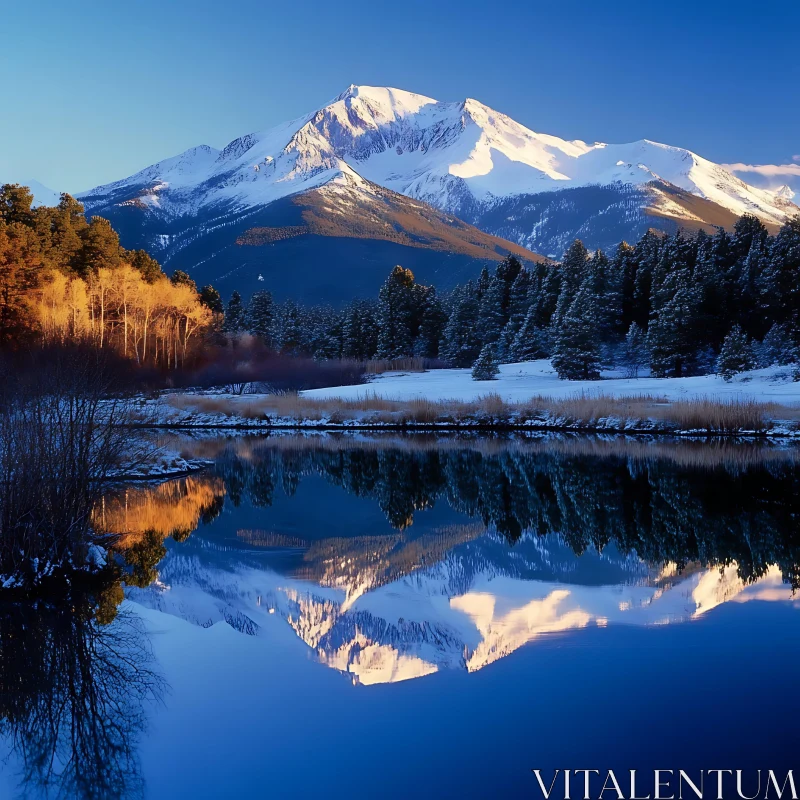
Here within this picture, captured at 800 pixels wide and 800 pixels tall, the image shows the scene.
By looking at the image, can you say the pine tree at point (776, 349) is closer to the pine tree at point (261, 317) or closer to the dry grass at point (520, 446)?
the dry grass at point (520, 446)

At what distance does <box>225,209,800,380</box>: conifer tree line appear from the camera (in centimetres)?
5284

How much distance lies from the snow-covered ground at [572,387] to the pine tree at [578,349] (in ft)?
3.88

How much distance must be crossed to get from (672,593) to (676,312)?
45.0 metres

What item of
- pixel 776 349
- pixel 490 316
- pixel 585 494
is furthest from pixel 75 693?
pixel 490 316

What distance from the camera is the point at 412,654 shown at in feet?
31.9

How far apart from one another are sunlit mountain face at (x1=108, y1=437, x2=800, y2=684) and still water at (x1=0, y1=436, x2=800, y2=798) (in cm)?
7

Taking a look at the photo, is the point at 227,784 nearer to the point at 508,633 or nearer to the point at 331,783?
the point at 331,783

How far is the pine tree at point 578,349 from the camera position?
185ft

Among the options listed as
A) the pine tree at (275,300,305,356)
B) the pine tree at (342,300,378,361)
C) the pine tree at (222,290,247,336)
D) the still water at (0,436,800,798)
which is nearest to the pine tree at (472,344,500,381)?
the pine tree at (342,300,378,361)

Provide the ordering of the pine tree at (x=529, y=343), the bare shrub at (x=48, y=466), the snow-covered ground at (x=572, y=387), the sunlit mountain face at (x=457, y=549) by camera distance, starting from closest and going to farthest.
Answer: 1. the sunlit mountain face at (x=457, y=549)
2. the bare shrub at (x=48, y=466)
3. the snow-covered ground at (x=572, y=387)
4. the pine tree at (x=529, y=343)

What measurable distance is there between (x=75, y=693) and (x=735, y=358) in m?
42.9

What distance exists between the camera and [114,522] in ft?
57.6

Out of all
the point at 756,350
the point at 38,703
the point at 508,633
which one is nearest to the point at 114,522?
the point at 38,703

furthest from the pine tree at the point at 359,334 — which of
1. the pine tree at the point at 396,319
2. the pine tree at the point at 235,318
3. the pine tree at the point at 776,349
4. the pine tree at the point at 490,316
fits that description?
the pine tree at the point at 776,349
